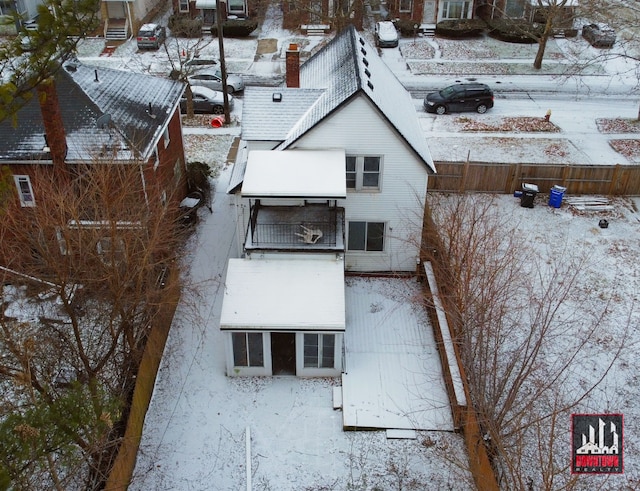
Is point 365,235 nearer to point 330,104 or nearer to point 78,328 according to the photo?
point 330,104

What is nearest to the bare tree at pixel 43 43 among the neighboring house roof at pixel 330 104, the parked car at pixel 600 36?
the neighboring house roof at pixel 330 104

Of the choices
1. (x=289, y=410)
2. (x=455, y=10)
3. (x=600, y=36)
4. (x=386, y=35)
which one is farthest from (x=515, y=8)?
(x=289, y=410)

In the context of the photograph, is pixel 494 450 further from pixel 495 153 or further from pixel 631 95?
pixel 631 95

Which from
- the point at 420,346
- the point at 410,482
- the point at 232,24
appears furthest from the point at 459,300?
the point at 232,24

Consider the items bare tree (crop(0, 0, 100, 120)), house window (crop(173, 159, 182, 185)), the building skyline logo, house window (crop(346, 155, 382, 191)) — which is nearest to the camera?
bare tree (crop(0, 0, 100, 120))

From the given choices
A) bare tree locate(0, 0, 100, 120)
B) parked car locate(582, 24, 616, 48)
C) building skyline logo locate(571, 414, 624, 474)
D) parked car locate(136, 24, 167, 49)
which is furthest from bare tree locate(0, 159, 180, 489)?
parked car locate(582, 24, 616, 48)

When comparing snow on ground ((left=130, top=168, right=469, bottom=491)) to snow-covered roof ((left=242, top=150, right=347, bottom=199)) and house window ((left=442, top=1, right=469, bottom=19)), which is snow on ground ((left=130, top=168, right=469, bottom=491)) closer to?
snow-covered roof ((left=242, top=150, right=347, bottom=199))
